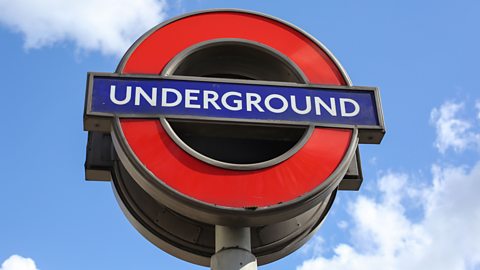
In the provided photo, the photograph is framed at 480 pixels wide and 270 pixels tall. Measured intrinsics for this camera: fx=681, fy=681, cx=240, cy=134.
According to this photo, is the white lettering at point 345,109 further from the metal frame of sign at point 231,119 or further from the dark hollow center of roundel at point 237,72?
Result: the dark hollow center of roundel at point 237,72

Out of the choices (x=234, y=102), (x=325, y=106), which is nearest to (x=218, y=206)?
(x=234, y=102)

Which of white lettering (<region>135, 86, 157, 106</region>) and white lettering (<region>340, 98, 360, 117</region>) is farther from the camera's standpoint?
white lettering (<region>340, 98, 360, 117</region>)

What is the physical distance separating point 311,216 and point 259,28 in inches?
87.1

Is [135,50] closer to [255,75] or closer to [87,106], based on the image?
[87,106]

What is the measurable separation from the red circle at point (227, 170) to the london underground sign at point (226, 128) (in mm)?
11

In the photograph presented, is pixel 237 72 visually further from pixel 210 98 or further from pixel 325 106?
pixel 325 106

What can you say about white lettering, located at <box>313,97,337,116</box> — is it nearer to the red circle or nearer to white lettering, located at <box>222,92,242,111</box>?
the red circle

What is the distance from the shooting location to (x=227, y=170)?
614 centimetres

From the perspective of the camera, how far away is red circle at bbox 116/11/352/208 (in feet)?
19.6

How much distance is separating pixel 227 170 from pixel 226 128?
28.3 inches

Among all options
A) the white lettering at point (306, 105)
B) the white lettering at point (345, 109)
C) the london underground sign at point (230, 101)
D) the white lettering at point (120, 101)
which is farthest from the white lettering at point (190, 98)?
the white lettering at point (345, 109)

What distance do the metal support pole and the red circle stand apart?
1.51ft

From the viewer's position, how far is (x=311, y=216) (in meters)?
7.52

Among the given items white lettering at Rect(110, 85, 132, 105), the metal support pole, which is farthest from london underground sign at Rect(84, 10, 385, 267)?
the metal support pole
